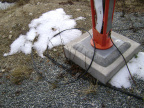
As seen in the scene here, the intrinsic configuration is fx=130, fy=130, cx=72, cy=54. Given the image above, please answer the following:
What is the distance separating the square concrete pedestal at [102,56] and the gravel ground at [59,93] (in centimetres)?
24

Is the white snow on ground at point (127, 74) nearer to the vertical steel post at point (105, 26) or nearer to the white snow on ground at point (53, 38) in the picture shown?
the white snow on ground at point (53, 38)

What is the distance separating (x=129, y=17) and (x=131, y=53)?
6.32 ft

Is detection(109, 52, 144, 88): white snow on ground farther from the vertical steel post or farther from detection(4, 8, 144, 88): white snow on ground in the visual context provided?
the vertical steel post

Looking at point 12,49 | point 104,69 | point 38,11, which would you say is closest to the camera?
point 104,69

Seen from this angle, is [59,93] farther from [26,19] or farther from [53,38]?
[26,19]

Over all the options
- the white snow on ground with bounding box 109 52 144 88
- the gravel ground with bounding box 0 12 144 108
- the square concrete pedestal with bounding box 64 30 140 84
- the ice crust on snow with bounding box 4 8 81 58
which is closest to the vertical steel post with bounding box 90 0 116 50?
the square concrete pedestal with bounding box 64 30 140 84

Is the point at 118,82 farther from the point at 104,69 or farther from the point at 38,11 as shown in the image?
the point at 38,11

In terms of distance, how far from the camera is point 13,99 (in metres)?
2.33

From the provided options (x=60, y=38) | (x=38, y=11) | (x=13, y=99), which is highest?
(x=38, y=11)

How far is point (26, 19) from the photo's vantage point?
428 centimetres

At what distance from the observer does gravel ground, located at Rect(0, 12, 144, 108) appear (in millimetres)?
2141

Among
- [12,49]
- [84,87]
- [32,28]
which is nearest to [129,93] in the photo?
[84,87]

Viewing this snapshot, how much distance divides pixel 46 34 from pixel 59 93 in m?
1.88

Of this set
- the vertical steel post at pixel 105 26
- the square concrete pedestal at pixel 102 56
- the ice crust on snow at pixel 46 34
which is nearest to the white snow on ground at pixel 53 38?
the ice crust on snow at pixel 46 34
